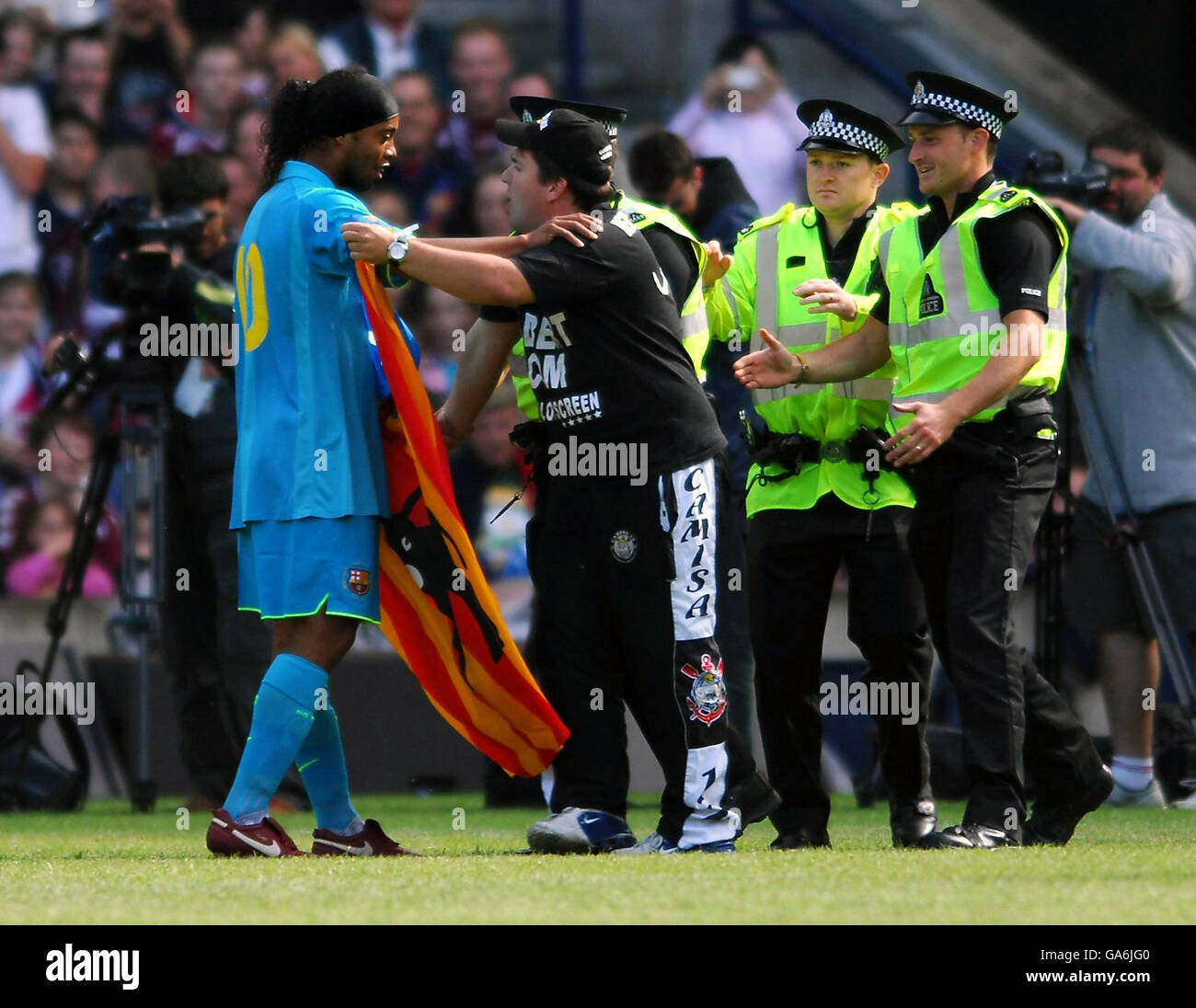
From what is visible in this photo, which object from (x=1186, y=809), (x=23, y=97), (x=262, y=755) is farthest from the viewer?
(x=23, y=97)

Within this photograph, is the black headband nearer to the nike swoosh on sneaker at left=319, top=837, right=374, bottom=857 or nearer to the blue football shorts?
the blue football shorts

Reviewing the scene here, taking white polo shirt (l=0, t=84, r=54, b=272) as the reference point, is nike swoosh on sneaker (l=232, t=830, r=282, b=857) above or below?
below

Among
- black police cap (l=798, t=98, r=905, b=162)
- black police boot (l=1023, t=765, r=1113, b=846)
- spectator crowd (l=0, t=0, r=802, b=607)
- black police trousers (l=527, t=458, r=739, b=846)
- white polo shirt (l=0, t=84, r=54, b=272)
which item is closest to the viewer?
black police trousers (l=527, t=458, r=739, b=846)

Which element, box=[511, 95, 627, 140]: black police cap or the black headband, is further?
box=[511, 95, 627, 140]: black police cap

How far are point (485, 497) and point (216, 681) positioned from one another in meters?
1.81

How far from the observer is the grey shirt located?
8.34 metres

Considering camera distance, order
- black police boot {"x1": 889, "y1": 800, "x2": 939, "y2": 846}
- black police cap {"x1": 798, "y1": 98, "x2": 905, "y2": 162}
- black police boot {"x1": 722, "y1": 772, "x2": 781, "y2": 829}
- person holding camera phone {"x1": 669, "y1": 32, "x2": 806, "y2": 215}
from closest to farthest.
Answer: black police boot {"x1": 889, "y1": 800, "x2": 939, "y2": 846} < black police cap {"x1": 798, "y1": 98, "x2": 905, "y2": 162} < black police boot {"x1": 722, "y1": 772, "x2": 781, "y2": 829} < person holding camera phone {"x1": 669, "y1": 32, "x2": 806, "y2": 215}

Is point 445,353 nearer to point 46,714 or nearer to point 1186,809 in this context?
point 46,714

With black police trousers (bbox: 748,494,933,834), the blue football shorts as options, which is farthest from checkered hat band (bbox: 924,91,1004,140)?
the blue football shorts

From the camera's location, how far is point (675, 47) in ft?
37.8

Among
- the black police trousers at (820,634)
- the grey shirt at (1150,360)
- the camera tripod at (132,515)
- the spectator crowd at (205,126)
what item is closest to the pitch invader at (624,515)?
the black police trousers at (820,634)

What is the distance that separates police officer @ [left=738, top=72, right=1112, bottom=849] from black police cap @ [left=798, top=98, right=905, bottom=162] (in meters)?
0.31

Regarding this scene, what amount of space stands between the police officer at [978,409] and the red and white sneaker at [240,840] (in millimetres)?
1653
